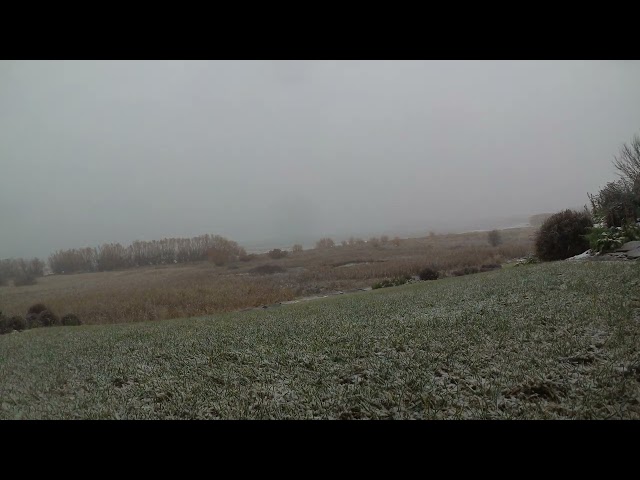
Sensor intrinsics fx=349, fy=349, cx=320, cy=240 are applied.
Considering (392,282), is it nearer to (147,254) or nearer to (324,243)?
(324,243)

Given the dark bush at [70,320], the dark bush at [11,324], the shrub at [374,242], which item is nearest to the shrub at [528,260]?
the shrub at [374,242]

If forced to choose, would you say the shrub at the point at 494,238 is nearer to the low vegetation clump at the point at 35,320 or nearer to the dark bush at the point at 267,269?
the dark bush at the point at 267,269

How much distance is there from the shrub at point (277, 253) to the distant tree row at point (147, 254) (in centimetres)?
44

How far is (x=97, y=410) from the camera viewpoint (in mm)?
2283

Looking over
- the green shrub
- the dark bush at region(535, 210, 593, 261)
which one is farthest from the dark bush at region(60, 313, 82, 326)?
the green shrub

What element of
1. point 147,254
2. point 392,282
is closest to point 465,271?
point 392,282

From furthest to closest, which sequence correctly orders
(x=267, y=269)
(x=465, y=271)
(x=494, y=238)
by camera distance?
1. (x=465, y=271)
2. (x=494, y=238)
3. (x=267, y=269)

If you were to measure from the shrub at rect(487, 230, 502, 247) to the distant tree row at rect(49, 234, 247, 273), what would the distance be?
16.9ft

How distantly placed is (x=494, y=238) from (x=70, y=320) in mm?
7746

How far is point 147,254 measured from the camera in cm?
501

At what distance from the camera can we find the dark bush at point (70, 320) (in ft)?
15.1
